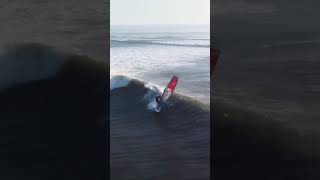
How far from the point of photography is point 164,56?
318 centimetres

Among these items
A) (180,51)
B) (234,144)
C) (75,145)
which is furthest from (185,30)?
(75,145)

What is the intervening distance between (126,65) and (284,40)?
978 mm

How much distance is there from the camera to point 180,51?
318 cm

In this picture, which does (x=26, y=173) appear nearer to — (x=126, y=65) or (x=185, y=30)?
(x=126, y=65)

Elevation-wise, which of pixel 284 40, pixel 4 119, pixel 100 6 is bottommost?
pixel 4 119

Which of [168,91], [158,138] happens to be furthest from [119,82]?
[158,138]

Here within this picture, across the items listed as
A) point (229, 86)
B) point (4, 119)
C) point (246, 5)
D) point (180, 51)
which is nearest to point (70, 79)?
point (4, 119)

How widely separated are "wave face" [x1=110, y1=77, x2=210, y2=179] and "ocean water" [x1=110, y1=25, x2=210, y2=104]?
0.26ft

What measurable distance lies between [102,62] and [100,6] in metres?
0.34

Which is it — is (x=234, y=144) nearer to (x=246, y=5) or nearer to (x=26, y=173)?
Result: (x=246, y=5)

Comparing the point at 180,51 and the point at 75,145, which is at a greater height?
the point at 180,51

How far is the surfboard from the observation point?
3166 millimetres

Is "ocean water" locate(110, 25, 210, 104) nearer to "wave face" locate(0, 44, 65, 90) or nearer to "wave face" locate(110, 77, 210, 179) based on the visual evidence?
"wave face" locate(110, 77, 210, 179)

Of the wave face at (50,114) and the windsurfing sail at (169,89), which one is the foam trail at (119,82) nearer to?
the wave face at (50,114)
